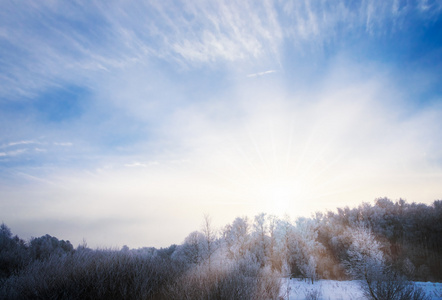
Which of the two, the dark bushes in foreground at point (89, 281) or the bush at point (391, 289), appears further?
the bush at point (391, 289)

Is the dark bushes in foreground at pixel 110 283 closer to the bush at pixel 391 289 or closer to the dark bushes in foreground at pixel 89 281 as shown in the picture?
the dark bushes in foreground at pixel 89 281

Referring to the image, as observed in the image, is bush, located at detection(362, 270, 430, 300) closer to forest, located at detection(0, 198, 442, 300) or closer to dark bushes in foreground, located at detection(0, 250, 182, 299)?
forest, located at detection(0, 198, 442, 300)

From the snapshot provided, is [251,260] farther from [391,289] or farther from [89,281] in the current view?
[89,281]

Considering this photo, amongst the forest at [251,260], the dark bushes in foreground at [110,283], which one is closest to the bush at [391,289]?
the forest at [251,260]

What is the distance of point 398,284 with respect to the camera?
Answer: 14.8 m

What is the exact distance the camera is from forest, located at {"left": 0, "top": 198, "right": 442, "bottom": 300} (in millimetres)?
6926

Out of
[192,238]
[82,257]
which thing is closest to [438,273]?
[192,238]

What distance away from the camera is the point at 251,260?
70.5 ft

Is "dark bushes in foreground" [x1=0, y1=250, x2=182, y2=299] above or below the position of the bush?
above

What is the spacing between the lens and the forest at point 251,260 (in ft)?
22.7

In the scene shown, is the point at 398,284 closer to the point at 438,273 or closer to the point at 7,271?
the point at 7,271

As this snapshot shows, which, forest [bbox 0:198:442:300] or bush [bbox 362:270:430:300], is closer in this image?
forest [bbox 0:198:442:300]

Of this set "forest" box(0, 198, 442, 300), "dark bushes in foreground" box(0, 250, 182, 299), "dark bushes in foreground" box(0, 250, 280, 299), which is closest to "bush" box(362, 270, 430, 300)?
"forest" box(0, 198, 442, 300)

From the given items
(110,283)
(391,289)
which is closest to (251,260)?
(391,289)
